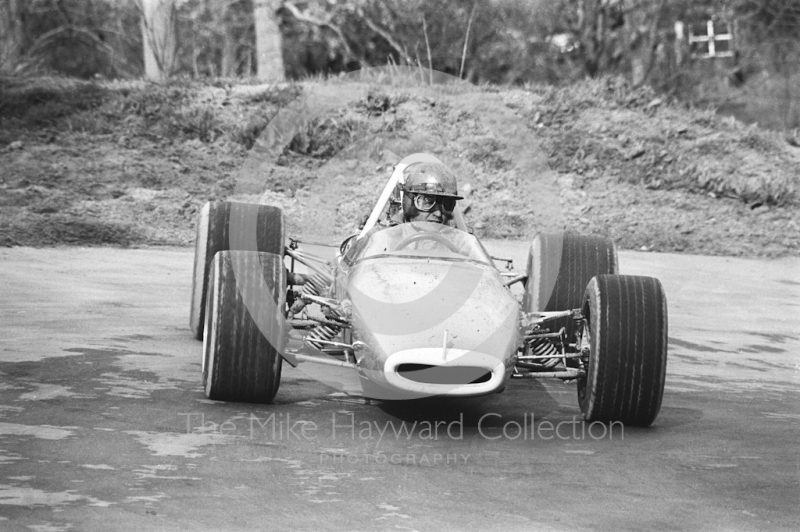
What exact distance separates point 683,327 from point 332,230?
25.4ft

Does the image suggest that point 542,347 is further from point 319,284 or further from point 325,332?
point 319,284

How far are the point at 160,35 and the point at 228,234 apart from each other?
638 inches

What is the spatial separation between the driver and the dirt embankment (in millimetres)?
8499

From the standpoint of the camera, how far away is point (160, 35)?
1009 inches

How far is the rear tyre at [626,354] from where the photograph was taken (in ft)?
24.9

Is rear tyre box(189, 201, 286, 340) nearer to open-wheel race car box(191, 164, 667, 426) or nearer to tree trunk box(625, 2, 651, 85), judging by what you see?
open-wheel race car box(191, 164, 667, 426)

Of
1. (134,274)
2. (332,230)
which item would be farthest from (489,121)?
(134,274)

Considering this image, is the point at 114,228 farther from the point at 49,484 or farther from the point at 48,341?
the point at 49,484

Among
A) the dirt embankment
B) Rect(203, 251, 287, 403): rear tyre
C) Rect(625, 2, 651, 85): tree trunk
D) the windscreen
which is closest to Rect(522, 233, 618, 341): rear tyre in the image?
the windscreen

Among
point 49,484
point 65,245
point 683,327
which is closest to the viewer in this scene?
point 49,484

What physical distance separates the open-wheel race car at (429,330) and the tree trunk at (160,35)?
17.7m

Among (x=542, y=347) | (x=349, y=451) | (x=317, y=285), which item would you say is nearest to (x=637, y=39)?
(x=317, y=285)

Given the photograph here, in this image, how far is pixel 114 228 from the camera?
17.2 m

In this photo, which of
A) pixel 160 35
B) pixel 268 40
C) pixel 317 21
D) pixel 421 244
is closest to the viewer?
pixel 421 244
